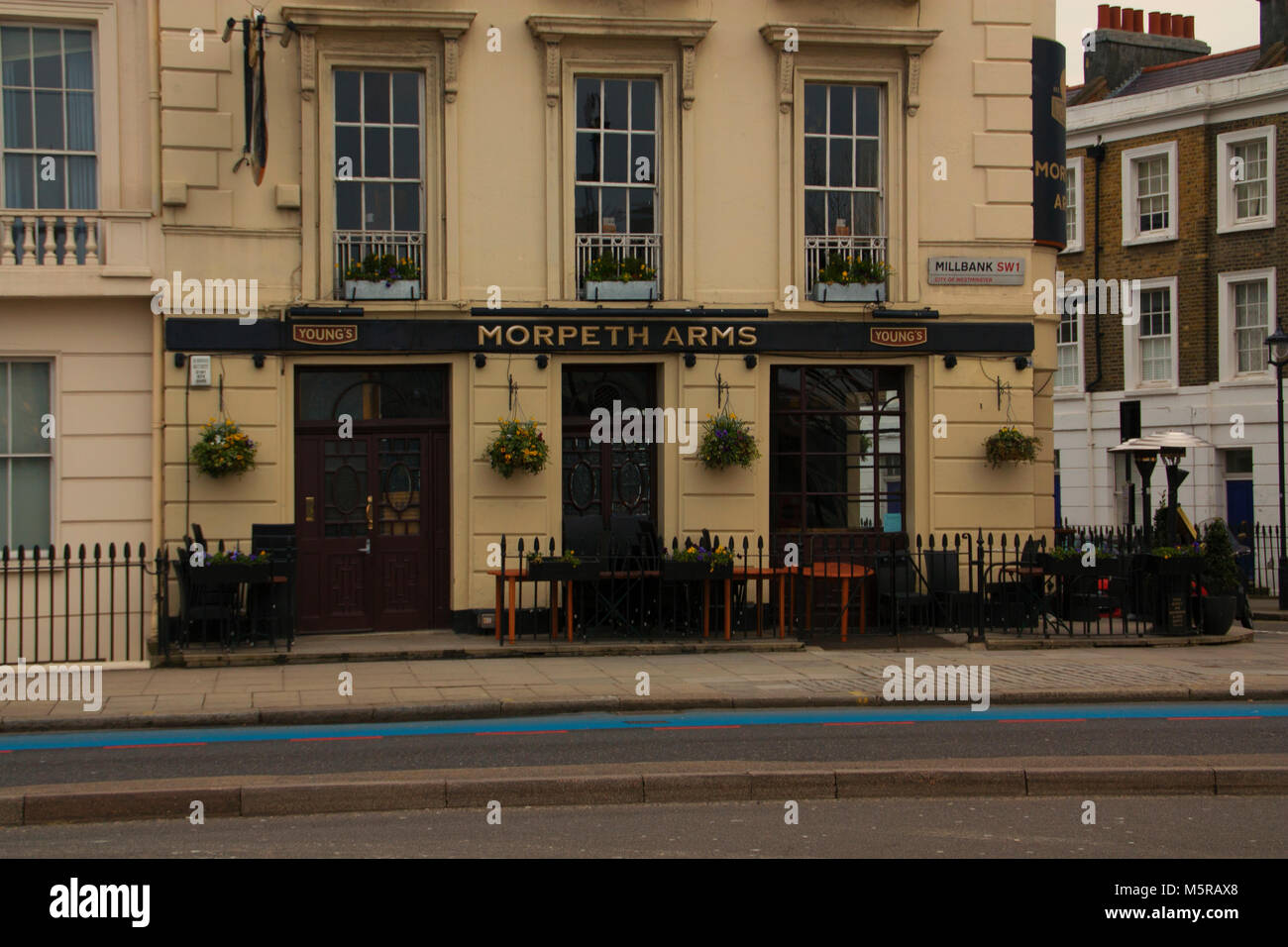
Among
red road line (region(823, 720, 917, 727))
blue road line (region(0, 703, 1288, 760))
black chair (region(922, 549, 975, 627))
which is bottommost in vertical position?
blue road line (region(0, 703, 1288, 760))

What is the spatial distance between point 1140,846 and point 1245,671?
26.1 feet

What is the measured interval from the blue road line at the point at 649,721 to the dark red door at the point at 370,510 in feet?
16.7

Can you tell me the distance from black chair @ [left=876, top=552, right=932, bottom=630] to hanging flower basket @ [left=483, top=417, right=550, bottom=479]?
14.3ft

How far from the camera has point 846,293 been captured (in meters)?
17.8

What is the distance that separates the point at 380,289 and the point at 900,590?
732 centimetres

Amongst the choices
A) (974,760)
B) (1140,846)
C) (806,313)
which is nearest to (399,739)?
(974,760)

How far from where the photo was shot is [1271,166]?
103 feet

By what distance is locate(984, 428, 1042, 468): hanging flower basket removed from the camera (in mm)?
17906

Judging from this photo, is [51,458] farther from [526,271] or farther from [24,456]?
[526,271]

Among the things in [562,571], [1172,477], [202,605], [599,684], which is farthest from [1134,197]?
[202,605]

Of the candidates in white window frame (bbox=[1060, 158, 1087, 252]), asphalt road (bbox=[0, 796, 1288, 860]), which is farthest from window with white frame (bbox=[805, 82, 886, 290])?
white window frame (bbox=[1060, 158, 1087, 252])

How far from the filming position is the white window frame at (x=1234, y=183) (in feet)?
103

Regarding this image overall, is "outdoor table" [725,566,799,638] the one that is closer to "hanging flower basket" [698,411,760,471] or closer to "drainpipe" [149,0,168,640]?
"hanging flower basket" [698,411,760,471]

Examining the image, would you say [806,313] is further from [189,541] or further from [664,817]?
[664,817]
